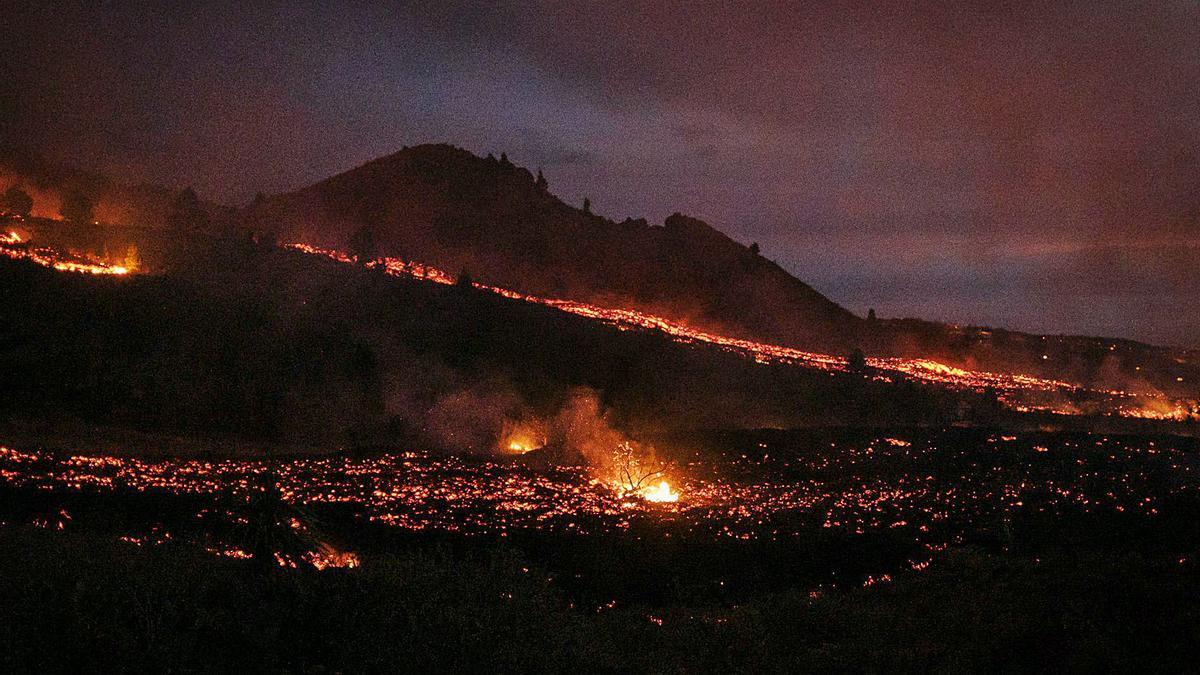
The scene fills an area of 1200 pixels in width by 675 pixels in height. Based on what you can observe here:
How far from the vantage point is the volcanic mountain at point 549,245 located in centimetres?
14712

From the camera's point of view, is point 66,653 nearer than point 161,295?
Yes

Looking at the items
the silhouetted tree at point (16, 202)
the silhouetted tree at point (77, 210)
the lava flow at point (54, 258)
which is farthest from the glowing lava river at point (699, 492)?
the silhouetted tree at point (16, 202)

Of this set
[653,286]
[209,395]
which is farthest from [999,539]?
[653,286]

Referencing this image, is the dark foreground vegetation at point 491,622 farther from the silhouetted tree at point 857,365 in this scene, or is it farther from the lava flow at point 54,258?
the silhouetted tree at point 857,365

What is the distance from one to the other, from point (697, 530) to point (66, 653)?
26658 millimetres

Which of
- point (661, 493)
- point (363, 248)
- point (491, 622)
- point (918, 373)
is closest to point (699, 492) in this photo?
point (661, 493)

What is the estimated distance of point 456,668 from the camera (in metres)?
10.1

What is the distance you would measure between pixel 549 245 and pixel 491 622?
155 metres

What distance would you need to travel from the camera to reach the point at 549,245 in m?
165

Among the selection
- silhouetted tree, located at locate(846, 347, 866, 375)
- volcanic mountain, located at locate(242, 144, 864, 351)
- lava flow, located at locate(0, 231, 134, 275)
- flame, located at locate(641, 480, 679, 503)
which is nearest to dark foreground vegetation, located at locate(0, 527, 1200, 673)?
flame, located at locate(641, 480, 679, 503)

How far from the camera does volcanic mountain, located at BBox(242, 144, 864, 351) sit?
147 metres

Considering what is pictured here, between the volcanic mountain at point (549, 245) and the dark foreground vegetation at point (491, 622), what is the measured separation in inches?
4643

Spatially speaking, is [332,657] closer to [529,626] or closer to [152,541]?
[529,626]

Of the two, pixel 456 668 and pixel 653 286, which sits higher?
pixel 653 286
